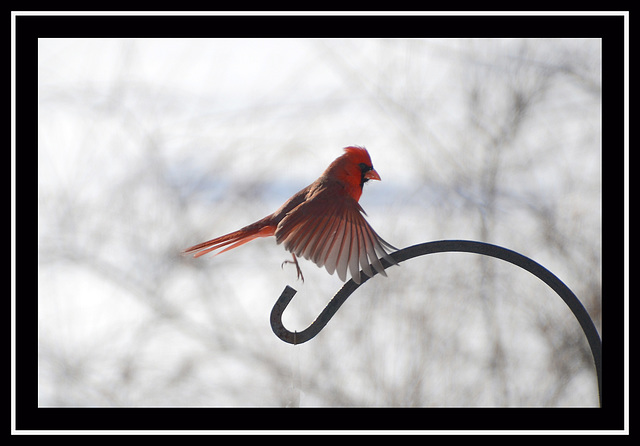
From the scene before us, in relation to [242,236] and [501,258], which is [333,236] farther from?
[501,258]

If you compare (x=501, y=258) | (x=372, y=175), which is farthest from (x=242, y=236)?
(x=501, y=258)

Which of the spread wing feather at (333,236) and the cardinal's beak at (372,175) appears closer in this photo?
the spread wing feather at (333,236)

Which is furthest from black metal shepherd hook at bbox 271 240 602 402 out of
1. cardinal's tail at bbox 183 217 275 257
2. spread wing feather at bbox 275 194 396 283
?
cardinal's tail at bbox 183 217 275 257

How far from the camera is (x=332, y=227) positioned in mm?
1791

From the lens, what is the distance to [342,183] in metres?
1.94

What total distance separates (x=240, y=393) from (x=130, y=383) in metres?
0.72

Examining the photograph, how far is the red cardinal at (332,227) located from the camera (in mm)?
1669

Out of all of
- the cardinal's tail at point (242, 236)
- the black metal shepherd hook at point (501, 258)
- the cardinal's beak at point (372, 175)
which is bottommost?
the black metal shepherd hook at point (501, 258)

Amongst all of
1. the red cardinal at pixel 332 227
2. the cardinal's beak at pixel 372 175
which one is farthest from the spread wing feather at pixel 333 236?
the cardinal's beak at pixel 372 175

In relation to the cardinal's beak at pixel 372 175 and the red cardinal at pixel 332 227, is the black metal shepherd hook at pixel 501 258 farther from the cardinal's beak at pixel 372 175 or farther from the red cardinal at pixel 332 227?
the cardinal's beak at pixel 372 175

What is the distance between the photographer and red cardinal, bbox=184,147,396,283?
5.48 ft

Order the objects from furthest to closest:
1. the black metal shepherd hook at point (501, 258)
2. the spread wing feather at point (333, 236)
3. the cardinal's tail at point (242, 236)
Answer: the cardinal's tail at point (242, 236), the spread wing feather at point (333, 236), the black metal shepherd hook at point (501, 258)
